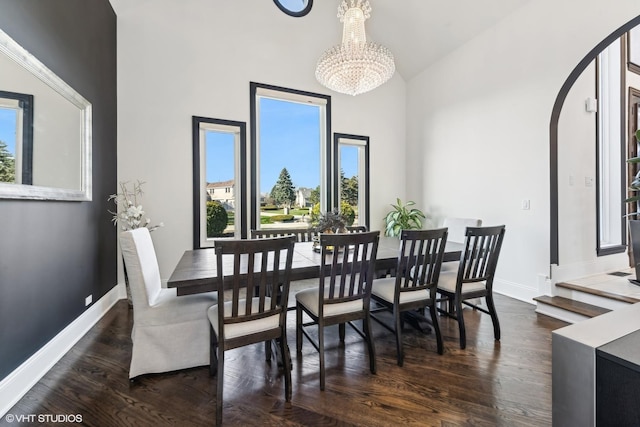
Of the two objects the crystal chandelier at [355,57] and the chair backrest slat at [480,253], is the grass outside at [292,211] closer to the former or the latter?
the crystal chandelier at [355,57]

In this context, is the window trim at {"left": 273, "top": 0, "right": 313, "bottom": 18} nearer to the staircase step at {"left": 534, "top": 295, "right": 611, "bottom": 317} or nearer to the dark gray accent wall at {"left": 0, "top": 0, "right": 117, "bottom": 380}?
the dark gray accent wall at {"left": 0, "top": 0, "right": 117, "bottom": 380}

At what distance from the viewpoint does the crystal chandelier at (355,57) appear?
2.89m

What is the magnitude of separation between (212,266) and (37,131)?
1564mm

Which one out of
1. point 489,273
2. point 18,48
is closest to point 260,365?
point 489,273

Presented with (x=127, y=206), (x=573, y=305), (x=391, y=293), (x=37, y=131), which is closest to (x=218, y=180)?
(x=127, y=206)

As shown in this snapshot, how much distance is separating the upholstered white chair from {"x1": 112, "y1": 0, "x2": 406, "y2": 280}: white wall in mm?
1865

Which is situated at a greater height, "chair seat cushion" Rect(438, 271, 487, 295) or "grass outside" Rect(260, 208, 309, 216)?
"grass outside" Rect(260, 208, 309, 216)

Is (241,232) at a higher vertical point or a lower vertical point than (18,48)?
lower

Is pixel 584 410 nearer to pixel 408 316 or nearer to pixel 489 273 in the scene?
pixel 489 273

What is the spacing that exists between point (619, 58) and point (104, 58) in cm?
642

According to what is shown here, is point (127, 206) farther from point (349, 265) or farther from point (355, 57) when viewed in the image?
point (355, 57)

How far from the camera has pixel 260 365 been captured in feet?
6.88

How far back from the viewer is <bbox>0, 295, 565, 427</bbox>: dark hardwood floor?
158 centimetres

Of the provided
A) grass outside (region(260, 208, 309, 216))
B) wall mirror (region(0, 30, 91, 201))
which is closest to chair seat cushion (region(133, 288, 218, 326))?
wall mirror (region(0, 30, 91, 201))
